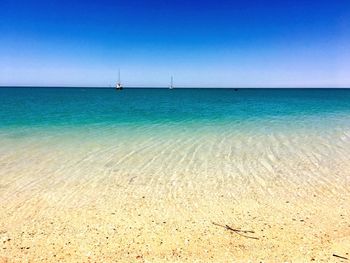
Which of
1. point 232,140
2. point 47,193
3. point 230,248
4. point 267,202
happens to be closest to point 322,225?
point 267,202

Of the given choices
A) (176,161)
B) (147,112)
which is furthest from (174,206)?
(147,112)

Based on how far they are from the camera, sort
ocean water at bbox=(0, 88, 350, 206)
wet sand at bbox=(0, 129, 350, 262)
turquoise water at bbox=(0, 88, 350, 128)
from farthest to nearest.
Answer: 1. turquoise water at bbox=(0, 88, 350, 128)
2. ocean water at bbox=(0, 88, 350, 206)
3. wet sand at bbox=(0, 129, 350, 262)

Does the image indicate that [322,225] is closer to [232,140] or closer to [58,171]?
[58,171]

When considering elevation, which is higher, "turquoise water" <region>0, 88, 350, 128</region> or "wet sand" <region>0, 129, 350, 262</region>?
"wet sand" <region>0, 129, 350, 262</region>

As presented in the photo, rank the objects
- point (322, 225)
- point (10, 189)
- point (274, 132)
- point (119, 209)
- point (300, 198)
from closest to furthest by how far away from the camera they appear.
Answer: point (322, 225), point (119, 209), point (300, 198), point (10, 189), point (274, 132)

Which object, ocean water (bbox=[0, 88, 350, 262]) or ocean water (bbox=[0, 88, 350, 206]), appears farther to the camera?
ocean water (bbox=[0, 88, 350, 206])

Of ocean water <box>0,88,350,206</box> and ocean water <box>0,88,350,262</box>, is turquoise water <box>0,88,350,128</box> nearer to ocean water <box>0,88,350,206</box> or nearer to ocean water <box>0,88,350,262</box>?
ocean water <box>0,88,350,206</box>

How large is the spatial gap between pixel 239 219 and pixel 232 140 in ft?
24.6

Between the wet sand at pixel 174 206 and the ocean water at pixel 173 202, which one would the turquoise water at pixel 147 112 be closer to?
the ocean water at pixel 173 202

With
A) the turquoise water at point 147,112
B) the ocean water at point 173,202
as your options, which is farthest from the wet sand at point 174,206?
the turquoise water at point 147,112

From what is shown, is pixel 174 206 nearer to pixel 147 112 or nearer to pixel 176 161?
pixel 176 161

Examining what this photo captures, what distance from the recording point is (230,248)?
13.4 feet

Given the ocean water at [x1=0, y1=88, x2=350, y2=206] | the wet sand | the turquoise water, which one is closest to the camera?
the wet sand

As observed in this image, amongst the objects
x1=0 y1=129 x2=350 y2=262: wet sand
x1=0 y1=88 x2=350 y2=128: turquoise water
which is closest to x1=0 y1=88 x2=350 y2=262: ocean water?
x1=0 y1=129 x2=350 y2=262: wet sand
